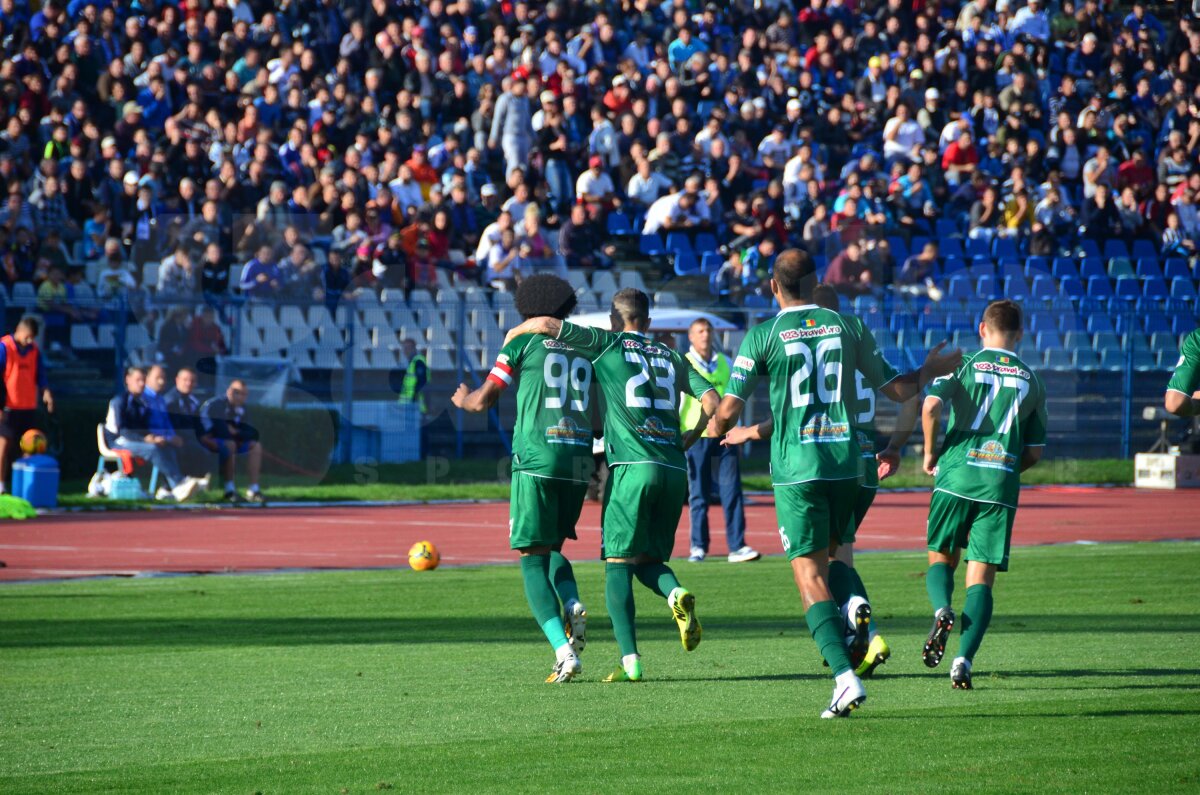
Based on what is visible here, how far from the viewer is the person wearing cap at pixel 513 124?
2881 centimetres

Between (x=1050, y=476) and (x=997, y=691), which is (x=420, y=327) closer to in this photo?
(x=1050, y=476)

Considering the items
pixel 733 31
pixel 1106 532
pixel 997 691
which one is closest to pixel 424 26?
pixel 733 31

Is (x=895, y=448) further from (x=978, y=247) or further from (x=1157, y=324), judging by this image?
(x=978, y=247)

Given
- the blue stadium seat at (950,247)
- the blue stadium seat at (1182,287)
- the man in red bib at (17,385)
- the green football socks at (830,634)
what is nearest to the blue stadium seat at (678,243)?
the blue stadium seat at (950,247)

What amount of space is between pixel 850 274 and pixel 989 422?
18856mm

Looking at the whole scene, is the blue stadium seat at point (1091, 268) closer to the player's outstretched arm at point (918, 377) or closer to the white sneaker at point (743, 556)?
the white sneaker at point (743, 556)

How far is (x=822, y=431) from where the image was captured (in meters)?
7.82

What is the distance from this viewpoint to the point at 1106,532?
18.9 metres

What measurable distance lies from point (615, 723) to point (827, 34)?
1171 inches

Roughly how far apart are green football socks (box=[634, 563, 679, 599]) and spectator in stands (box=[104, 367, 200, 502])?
14.0 metres

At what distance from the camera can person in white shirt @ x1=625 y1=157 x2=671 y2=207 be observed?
28625 mm

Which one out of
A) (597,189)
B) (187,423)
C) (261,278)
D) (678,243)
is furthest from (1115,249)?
(187,423)

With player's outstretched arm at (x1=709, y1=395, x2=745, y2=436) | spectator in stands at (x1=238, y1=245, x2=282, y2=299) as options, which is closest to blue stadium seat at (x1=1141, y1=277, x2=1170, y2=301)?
spectator in stands at (x1=238, y1=245, x2=282, y2=299)

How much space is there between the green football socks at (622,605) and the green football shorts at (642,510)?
0.10 metres
